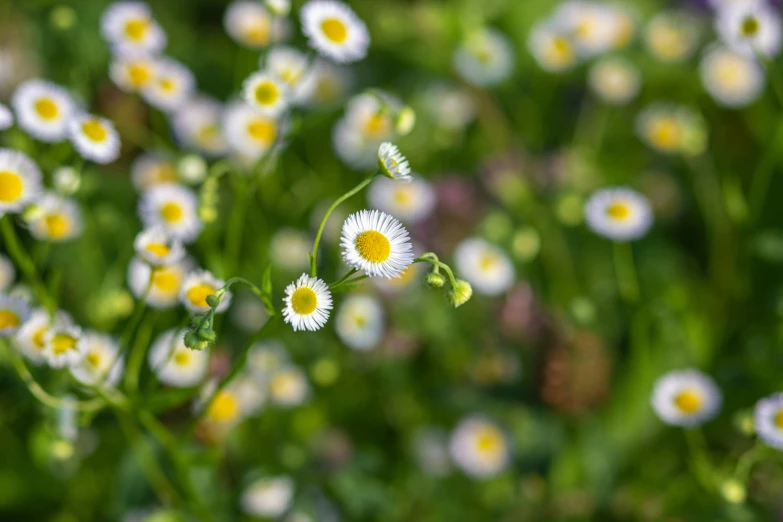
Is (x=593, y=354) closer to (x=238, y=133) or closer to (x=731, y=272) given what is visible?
(x=731, y=272)

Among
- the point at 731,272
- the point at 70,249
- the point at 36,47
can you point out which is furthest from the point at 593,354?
the point at 36,47

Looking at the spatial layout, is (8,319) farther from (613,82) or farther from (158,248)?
(613,82)

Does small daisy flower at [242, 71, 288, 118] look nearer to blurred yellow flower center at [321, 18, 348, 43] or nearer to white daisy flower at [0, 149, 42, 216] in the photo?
blurred yellow flower center at [321, 18, 348, 43]

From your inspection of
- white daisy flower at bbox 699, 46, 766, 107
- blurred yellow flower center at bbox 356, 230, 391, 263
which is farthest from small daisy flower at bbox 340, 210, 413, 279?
white daisy flower at bbox 699, 46, 766, 107

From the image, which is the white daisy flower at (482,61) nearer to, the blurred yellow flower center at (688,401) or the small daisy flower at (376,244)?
the blurred yellow flower center at (688,401)

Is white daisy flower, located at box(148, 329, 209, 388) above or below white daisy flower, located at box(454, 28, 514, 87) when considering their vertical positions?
below

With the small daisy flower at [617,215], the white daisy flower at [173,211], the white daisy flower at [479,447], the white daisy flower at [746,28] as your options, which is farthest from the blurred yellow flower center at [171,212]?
the white daisy flower at [746,28]

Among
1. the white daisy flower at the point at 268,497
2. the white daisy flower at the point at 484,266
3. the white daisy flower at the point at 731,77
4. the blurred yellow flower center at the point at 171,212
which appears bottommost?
the white daisy flower at the point at 268,497
